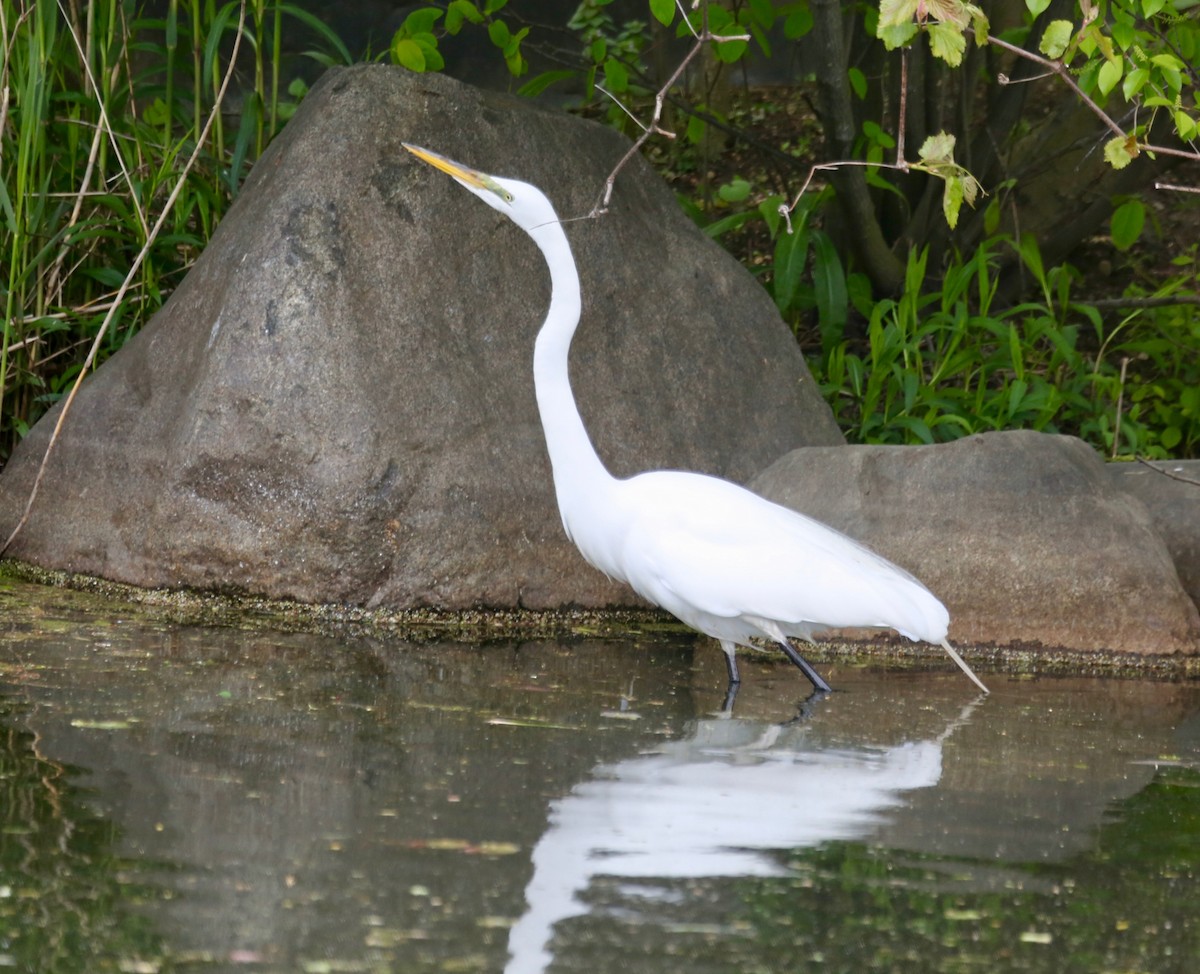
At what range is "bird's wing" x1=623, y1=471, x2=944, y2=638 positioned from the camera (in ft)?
12.6

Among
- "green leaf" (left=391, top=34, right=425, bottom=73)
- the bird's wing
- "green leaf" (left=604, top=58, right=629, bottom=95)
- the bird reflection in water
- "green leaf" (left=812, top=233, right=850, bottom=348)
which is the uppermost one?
"green leaf" (left=604, top=58, right=629, bottom=95)

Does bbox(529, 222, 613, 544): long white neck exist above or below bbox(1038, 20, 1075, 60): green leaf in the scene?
below

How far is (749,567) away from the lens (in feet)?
12.7

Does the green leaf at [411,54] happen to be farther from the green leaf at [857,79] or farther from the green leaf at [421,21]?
the green leaf at [857,79]

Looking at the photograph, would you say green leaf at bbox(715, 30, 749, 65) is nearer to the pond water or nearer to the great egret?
the great egret

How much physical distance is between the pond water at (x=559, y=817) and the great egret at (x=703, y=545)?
207mm

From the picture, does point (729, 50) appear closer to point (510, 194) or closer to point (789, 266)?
point (510, 194)

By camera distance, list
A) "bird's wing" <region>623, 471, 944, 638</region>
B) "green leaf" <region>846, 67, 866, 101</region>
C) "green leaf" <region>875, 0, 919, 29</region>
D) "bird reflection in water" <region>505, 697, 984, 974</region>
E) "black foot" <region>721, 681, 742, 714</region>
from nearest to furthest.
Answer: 1. "bird reflection in water" <region>505, 697, 984, 974</region>
2. "green leaf" <region>875, 0, 919, 29</region>
3. "black foot" <region>721, 681, 742, 714</region>
4. "bird's wing" <region>623, 471, 944, 638</region>
5. "green leaf" <region>846, 67, 866, 101</region>

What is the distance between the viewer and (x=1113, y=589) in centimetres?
450

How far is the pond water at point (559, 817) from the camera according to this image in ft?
6.50

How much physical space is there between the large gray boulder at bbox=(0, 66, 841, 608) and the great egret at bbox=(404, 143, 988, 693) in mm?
718

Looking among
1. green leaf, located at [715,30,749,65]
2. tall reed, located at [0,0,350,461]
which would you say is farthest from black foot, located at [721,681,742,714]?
tall reed, located at [0,0,350,461]

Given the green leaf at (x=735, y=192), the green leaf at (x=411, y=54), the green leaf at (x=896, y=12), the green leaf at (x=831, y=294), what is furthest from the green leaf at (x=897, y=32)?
the green leaf at (x=735, y=192)

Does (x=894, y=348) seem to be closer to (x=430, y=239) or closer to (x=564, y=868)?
(x=430, y=239)
